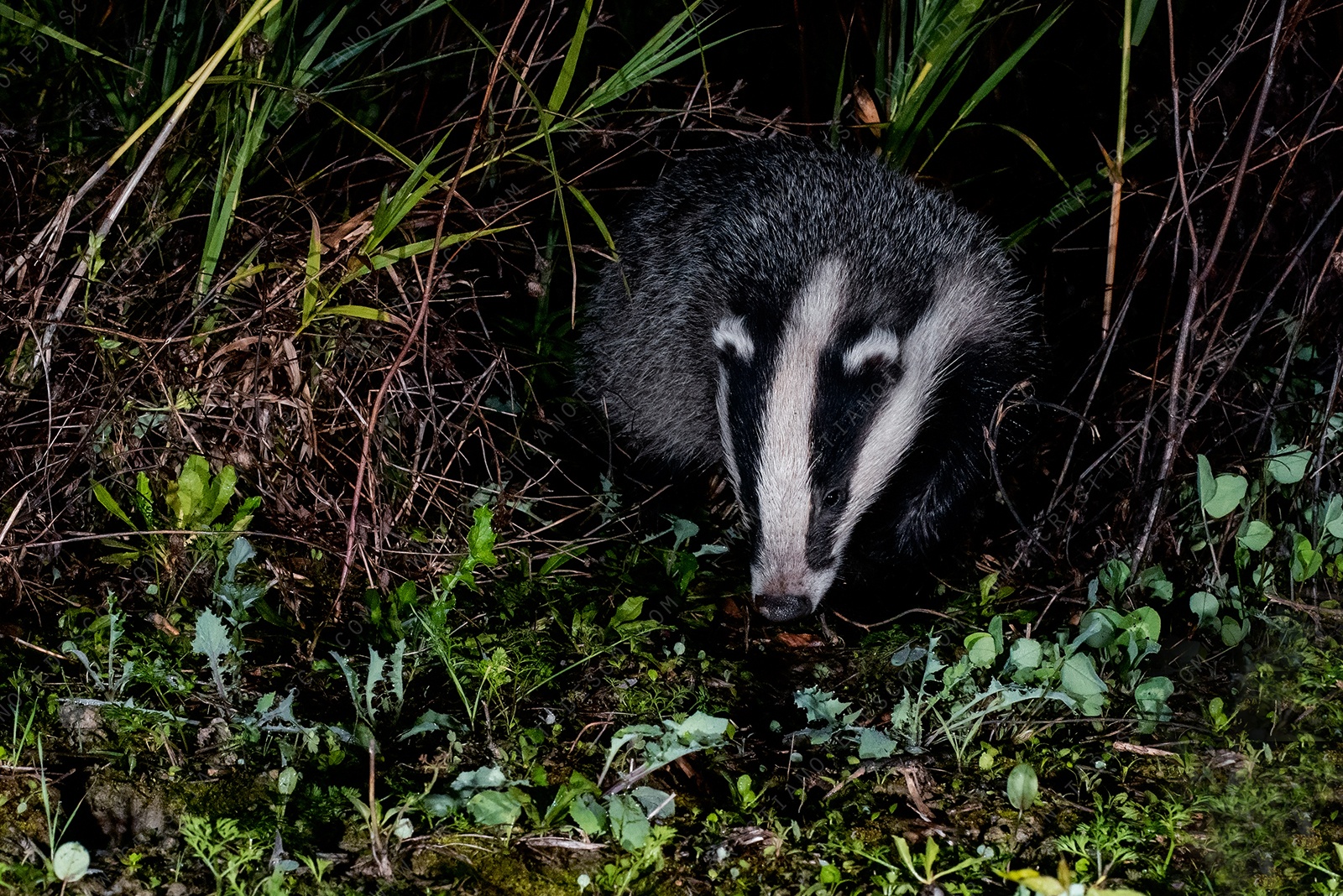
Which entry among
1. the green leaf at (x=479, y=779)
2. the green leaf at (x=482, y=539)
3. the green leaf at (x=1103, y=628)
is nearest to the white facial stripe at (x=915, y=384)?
the green leaf at (x=1103, y=628)

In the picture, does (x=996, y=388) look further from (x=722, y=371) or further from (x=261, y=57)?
(x=261, y=57)

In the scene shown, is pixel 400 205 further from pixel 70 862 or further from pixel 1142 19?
pixel 1142 19

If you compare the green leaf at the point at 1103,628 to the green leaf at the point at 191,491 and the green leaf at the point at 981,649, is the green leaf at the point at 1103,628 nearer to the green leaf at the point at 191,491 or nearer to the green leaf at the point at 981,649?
the green leaf at the point at 981,649

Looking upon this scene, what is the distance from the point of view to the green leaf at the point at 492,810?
7.40 ft

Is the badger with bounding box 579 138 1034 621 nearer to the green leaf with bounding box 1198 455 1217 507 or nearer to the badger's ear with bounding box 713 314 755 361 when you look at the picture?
the badger's ear with bounding box 713 314 755 361

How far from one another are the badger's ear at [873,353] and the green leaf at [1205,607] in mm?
1128

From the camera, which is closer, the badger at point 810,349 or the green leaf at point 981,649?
the green leaf at point 981,649

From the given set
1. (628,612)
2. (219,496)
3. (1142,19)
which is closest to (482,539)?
(628,612)

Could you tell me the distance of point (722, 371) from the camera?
378 cm

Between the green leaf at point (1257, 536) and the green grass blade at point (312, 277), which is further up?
the green grass blade at point (312, 277)

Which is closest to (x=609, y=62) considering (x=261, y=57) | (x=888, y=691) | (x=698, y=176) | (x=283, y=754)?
(x=698, y=176)

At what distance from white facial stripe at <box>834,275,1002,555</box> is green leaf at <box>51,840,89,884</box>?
223 centimetres

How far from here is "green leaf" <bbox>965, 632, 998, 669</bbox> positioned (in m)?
2.66

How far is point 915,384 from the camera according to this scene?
3682 millimetres
